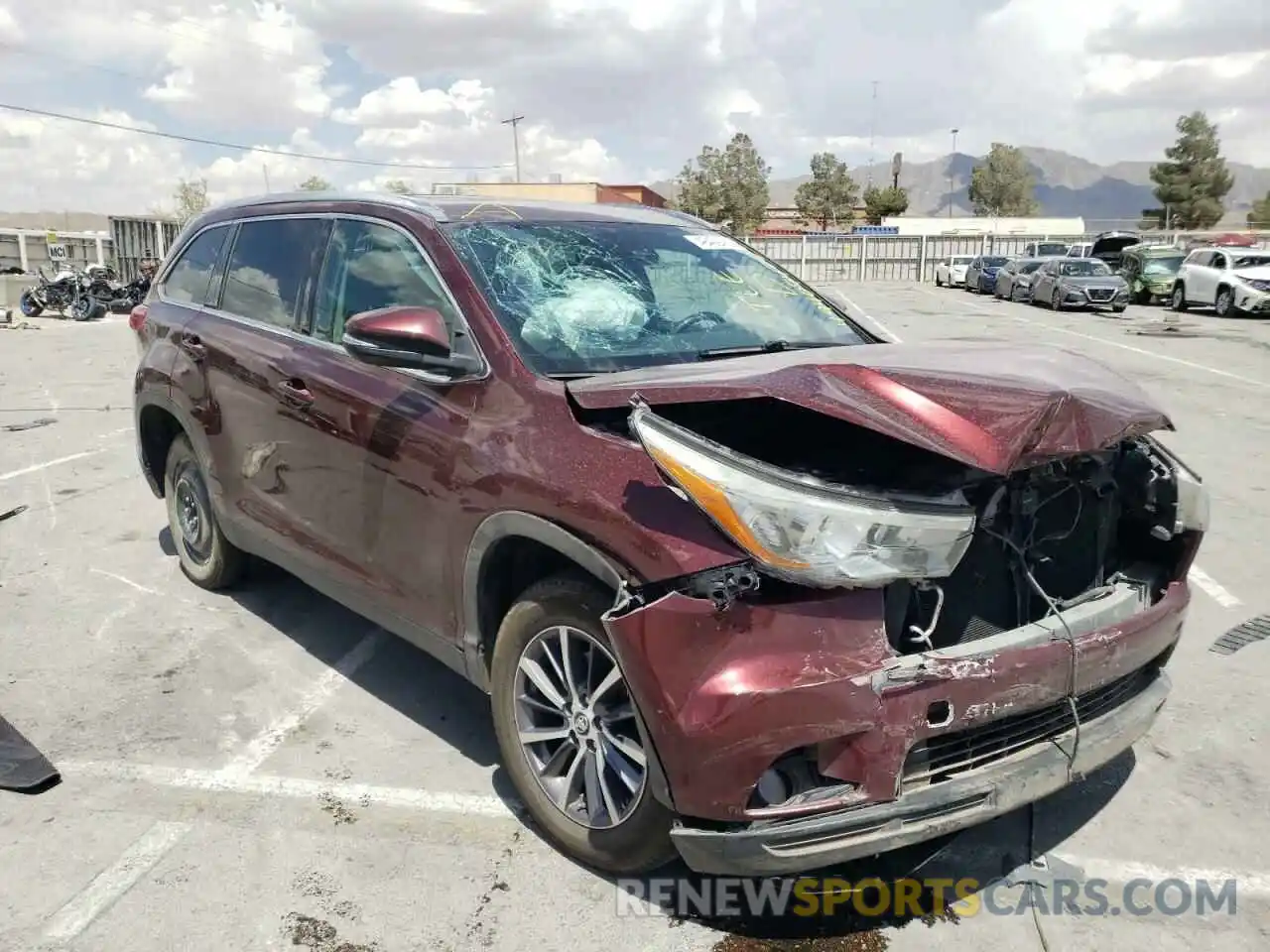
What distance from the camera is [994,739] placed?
2.54 metres

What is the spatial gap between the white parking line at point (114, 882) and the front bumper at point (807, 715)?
167 cm

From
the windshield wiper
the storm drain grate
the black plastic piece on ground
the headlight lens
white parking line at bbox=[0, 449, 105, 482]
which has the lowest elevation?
the storm drain grate

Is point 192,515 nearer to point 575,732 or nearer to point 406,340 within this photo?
point 406,340

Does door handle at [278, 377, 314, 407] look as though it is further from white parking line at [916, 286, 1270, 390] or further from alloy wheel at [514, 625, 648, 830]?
white parking line at [916, 286, 1270, 390]

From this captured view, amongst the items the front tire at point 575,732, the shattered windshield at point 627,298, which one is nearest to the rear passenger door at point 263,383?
the shattered windshield at point 627,298

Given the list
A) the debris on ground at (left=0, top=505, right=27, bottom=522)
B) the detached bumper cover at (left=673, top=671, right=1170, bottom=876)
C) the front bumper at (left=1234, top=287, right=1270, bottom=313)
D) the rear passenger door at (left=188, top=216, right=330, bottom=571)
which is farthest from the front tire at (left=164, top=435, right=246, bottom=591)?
the front bumper at (left=1234, top=287, right=1270, bottom=313)

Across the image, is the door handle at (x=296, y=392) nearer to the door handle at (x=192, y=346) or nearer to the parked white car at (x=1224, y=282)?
the door handle at (x=192, y=346)

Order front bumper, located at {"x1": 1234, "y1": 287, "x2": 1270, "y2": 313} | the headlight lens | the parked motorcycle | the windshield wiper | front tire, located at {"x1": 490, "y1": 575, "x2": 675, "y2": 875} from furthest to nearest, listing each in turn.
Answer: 1. the parked motorcycle
2. front bumper, located at {"x1": 1234, "y1": 287, "x2": 1270, "y2": 313}
3. the windshield wiper
4. front tire, located at {"x1": 490, "y1": 575, "x2": 675, "y2": 875}
5. the headlight lens

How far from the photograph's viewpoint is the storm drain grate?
4484 millimetres

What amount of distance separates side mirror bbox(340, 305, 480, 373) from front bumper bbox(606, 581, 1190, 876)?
1.10 metres

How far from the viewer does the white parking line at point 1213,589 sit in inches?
197

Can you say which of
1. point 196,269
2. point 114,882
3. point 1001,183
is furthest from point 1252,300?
point 1001,183

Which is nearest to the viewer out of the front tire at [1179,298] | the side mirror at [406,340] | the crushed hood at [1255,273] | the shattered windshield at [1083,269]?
the side mirror at [406,340]

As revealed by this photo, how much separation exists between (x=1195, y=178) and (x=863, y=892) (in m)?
94.1
